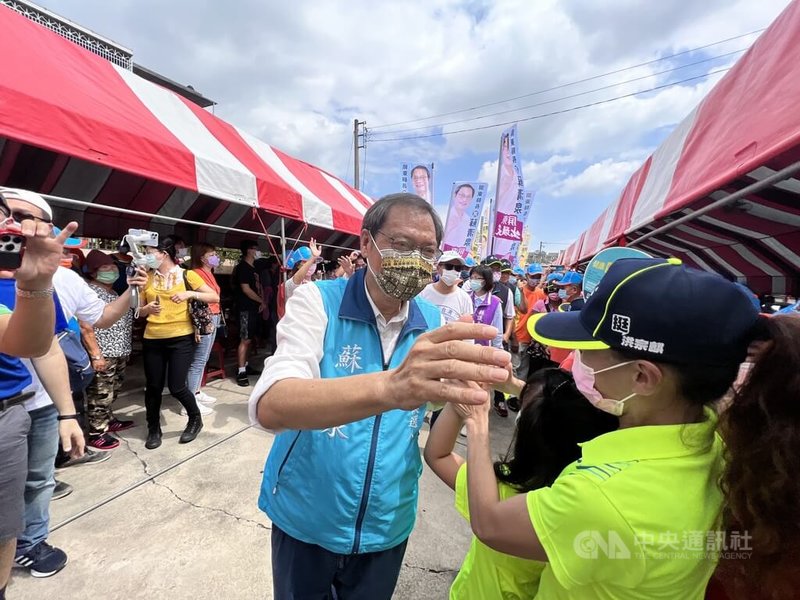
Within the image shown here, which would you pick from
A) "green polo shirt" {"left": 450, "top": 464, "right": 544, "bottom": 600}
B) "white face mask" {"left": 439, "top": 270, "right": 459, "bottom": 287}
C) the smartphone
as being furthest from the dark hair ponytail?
"white face mask" {"left": 439, "top": 270, "right": 459, "bottom": 287}

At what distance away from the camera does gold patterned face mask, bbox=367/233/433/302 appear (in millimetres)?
1315

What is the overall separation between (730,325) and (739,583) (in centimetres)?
68

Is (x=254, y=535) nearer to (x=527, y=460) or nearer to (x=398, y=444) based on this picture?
(x=398, y=444)

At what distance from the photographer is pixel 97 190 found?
4562 mm

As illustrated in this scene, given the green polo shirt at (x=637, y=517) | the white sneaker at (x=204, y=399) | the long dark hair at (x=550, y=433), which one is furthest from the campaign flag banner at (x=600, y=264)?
the white sneaker at (x=204, y=399)

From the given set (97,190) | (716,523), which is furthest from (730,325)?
(97,190)

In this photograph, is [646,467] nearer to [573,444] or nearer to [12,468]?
[573,444]

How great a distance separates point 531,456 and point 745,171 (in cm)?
157

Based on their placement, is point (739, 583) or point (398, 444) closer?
point (739, 583)

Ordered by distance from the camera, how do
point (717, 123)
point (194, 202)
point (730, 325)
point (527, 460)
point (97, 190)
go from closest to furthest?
point (730, 325) → point (527, 460) → point (717, 123) → point (97, 190) → point (194, 202)

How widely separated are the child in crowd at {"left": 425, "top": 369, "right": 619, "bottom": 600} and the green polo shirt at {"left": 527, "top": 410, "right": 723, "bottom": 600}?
10.5 inches

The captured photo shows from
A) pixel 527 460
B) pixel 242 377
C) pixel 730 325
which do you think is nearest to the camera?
pixel 730 325

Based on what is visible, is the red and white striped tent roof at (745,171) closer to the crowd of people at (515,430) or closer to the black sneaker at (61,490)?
the crowd of people at (515,430)

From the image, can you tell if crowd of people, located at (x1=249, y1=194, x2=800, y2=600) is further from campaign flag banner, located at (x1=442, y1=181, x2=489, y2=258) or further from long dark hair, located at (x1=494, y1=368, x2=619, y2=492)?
campaign flag banner, located at (x1=442, y1=181, x2=489, y2=258)
